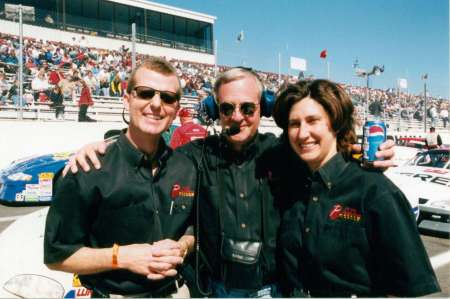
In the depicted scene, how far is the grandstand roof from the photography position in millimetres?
32688

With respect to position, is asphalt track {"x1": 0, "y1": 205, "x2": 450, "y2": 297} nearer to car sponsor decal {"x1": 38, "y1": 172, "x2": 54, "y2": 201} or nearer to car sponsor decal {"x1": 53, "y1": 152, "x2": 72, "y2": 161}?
car sponsor decal {"x1": 38, "y1": 172, "x2": 54, "y2": 201}

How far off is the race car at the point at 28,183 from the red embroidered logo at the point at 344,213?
21.0 ft

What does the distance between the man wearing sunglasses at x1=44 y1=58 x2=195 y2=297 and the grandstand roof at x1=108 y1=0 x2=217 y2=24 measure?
32.4 m

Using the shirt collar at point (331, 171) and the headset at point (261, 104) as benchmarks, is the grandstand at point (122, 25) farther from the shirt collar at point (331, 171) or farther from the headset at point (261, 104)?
the shirt collar at point (331, 171)

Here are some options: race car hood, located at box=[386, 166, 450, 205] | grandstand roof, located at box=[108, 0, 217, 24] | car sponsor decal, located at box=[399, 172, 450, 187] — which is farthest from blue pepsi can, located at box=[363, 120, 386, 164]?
grandstand roof, located at box=[108, 0, 217, 24]

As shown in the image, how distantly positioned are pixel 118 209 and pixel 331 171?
1.07m

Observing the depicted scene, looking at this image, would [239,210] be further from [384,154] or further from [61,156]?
[61,156]

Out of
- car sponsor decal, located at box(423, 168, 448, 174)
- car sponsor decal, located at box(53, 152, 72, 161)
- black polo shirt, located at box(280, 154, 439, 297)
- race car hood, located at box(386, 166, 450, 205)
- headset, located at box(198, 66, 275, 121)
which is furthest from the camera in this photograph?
car sponsor decal, located at box(53, 152, 72, 161)

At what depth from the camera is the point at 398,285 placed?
1.77m

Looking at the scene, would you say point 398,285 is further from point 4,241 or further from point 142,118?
point 4,241

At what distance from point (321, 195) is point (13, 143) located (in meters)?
11.8

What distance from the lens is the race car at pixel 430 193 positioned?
6.34 meters

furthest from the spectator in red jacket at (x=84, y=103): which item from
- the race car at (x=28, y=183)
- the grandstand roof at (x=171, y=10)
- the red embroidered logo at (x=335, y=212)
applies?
the grandstand roof at (x=171, y=10)

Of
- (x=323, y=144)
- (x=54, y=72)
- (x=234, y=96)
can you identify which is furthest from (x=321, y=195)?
(x=54, y=72)
